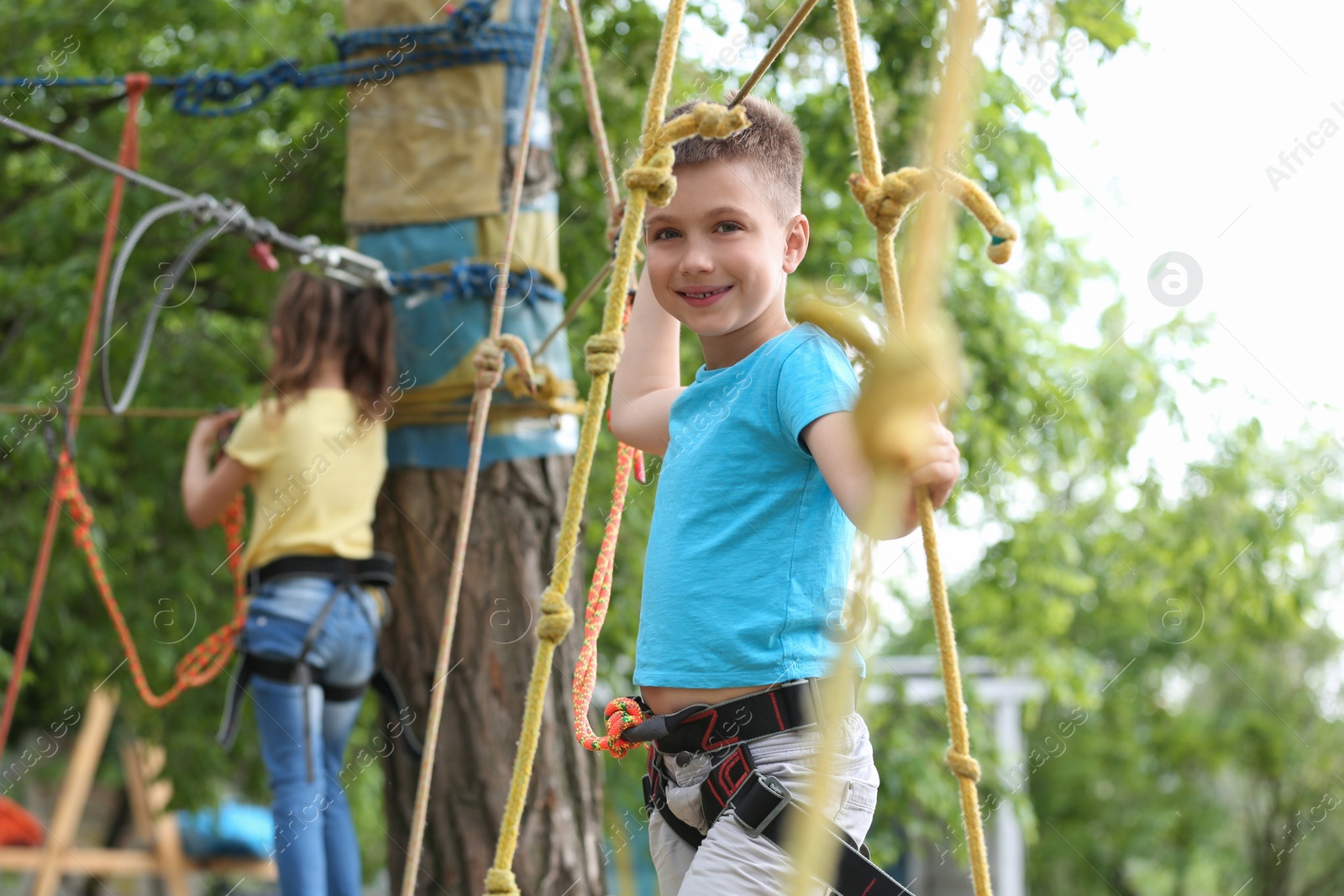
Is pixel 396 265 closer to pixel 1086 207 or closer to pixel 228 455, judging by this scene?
pixel 228 455

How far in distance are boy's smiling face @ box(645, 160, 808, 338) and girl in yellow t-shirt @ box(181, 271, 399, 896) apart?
1.56 meters

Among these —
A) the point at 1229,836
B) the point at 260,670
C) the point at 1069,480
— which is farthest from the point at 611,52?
the point at 1229,836

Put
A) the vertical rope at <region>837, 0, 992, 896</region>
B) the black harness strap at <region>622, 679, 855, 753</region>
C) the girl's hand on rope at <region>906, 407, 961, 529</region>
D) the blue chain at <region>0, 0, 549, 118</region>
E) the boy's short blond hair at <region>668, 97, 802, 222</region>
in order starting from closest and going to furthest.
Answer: the vertical rope at <region>837, 0, 992, 896</region> → the girl's hand on rope at <region>906, 407, 961, 529</region> → the black harness strap at <region>622, 679, 855, 753</region> → the boy's short blond hair at <region>668, 97, 802, 222</region> → the blue chain at <region>0, 0, 549, 118</region>

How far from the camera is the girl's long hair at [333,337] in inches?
124

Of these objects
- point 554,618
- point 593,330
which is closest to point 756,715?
point 554,618

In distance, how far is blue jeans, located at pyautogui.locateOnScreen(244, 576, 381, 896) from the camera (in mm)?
2824

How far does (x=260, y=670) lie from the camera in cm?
291

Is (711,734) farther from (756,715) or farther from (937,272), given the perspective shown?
(937,272)

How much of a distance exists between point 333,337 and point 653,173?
1826mm

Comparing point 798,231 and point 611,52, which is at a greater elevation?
point 611,52

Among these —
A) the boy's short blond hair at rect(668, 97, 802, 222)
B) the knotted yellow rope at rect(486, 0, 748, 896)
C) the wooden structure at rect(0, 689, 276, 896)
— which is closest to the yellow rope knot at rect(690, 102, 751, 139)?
the knotted yellow rope at rect(486, 0, 748, 896)

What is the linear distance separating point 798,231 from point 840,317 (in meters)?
0.46

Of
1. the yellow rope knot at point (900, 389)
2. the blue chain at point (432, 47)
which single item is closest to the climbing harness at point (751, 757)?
the yellow rope knot at point (900, 389)

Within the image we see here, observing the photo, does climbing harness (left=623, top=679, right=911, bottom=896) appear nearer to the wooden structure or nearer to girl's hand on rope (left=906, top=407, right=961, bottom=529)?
girl's hand on rope (left=906, top=407, right=961, bottom=529)
